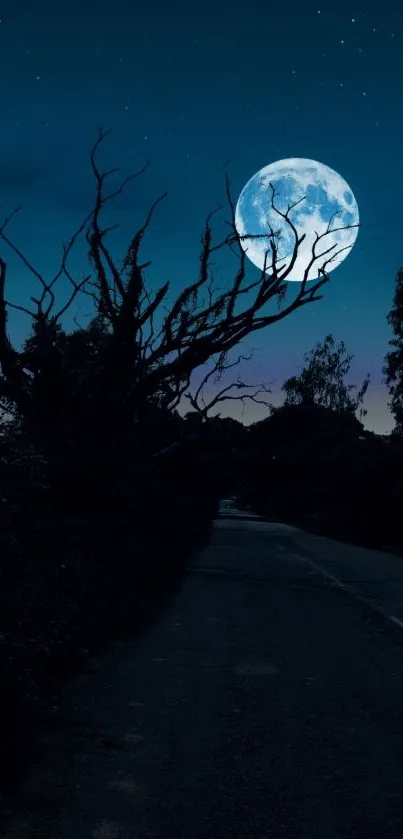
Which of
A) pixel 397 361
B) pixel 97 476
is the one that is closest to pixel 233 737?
pixel 97 476

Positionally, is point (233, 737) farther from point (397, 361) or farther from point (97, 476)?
point (397, 361)

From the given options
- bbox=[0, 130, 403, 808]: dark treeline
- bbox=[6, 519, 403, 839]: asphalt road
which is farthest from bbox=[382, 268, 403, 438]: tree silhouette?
bbox=[6, 519, 403, 839]: asphalt road

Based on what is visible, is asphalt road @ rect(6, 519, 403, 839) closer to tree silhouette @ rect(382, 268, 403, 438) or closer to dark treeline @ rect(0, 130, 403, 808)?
dark treeline @ rect(0, 130, 403, 808)

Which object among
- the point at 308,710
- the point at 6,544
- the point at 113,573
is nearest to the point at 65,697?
the point at 6,544

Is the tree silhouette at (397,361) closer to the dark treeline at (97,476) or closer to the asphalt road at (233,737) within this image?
the dark treeline at (97,476)

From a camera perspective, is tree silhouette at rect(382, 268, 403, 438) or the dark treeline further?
tree silhouette at rect(382, 268, 403, 438)

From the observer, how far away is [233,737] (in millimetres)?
6648

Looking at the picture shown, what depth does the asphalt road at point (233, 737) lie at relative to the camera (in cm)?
486

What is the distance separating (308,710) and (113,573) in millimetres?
7902

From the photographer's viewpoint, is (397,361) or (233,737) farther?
(397,361)

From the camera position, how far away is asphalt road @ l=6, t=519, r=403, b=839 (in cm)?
486

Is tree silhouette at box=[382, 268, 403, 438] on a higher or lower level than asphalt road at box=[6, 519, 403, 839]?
higher

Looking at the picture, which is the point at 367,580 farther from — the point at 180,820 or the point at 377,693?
the point at 180,820

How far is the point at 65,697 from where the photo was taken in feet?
26.4
